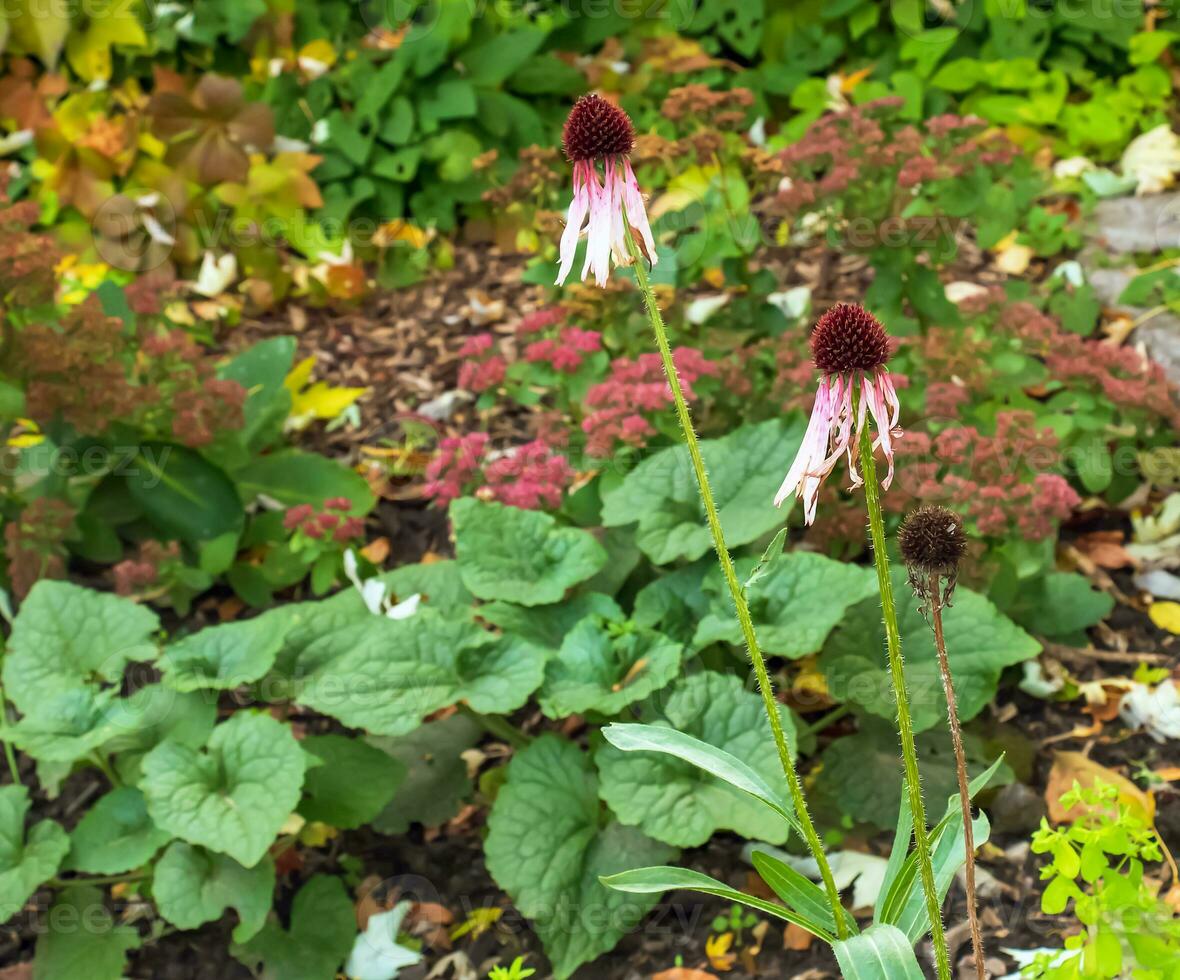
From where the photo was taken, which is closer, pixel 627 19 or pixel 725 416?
pixel 725 416

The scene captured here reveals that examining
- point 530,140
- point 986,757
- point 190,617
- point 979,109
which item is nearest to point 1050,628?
point 986,757

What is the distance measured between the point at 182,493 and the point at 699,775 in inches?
63.7

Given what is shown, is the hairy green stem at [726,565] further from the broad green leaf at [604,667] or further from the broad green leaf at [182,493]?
the broad green leaf at [182,493]

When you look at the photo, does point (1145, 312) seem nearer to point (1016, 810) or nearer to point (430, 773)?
point (1016, 810)

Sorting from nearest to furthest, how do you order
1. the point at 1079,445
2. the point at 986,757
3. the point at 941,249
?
the point at 986,757 → the point at 1079,445 → the point at 941,249

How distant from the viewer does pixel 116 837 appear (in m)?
2.33

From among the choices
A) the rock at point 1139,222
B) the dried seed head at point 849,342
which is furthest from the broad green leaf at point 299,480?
the rock at point 1139,222

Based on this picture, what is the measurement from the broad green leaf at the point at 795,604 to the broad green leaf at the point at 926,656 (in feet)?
0.29

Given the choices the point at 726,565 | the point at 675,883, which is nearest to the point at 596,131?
the point at 726,565

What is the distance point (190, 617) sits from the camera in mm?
3266

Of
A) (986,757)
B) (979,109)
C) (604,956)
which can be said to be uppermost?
(979,109)

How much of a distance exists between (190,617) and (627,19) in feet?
9.68

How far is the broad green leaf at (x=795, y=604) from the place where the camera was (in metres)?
2.29

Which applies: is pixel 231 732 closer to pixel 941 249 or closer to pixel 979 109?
pixel 941 249
